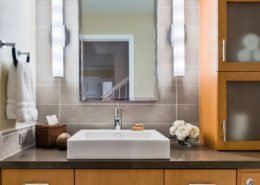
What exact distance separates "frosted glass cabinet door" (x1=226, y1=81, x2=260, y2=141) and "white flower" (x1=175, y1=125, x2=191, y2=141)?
10.0 inches

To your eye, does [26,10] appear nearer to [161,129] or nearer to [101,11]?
[101,11]

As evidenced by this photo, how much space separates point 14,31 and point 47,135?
2.24 feet

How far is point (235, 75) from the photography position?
5.80 ft

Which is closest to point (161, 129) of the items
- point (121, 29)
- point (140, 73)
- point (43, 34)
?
point (140, 73)

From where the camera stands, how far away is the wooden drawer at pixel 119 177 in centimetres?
153

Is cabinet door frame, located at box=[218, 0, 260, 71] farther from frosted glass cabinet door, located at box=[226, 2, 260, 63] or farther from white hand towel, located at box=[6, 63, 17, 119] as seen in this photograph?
white hand towel, located at box=[6, 63, 17, 119]

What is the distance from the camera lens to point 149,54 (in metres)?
2.18

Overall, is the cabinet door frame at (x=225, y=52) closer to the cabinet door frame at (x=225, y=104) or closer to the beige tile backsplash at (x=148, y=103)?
the cabinet door frame at (x=225, y=104)

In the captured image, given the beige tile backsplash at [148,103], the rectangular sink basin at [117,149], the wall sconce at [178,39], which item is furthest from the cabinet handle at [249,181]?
the wall sconce at [178,39]

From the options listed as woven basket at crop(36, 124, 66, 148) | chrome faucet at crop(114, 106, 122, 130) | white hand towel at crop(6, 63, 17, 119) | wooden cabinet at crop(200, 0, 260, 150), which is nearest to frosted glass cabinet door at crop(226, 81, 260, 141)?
wooden cabinet at crop(200, 0, 260, 150)

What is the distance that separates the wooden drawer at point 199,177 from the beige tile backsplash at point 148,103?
655 mm

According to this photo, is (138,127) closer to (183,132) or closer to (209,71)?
(183,132)

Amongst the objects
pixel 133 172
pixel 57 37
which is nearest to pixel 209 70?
pixel 133 172

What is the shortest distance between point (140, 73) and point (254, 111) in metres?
0.82
